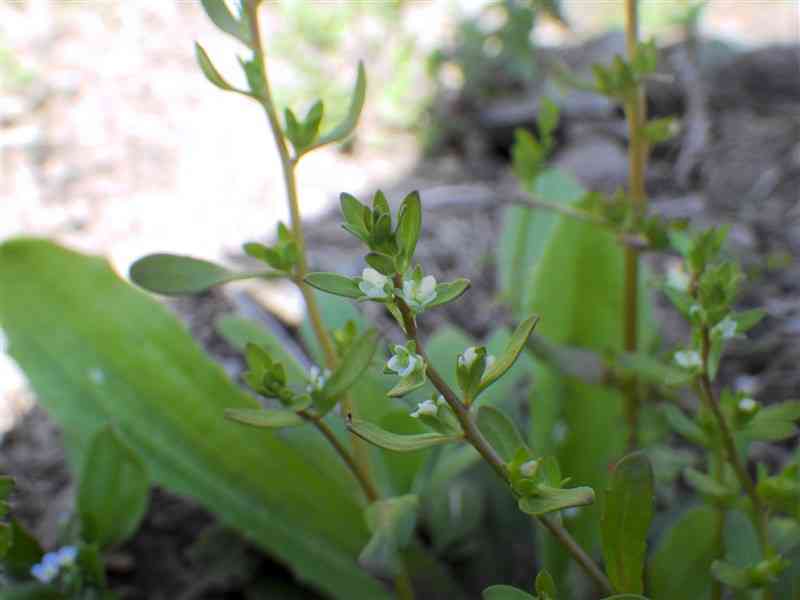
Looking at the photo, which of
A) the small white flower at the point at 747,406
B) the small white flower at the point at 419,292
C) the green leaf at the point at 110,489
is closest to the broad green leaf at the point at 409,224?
the small white flower at the point at 419,292

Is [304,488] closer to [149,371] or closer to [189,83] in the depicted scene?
[149,371]

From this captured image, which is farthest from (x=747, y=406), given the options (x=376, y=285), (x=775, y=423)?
(x=376, y=285)

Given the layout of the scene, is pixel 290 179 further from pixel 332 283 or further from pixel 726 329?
pixel 726 329

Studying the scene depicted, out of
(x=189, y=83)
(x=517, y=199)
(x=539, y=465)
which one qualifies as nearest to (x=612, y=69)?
(x=517, y=199)

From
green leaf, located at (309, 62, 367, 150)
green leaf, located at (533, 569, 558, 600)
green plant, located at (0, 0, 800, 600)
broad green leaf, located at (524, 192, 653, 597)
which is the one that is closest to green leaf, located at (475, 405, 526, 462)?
green plant, located at (0, 0, 800, 600)

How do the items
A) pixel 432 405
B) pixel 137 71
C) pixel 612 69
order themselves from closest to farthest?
pixel 432 405 → pixel 612 69 → pixel 137 71

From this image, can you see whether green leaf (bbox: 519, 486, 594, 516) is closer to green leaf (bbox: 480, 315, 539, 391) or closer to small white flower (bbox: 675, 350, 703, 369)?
green leaf (bbox: 480, 315, 539, 391)

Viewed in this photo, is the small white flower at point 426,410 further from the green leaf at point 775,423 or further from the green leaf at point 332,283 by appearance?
the green leaf at point 775,423

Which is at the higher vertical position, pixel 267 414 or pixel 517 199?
pixel 517 199
